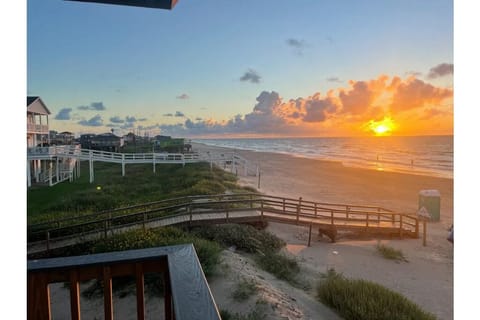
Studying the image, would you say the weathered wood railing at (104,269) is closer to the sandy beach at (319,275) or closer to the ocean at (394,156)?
the sandy beach at (319,275)

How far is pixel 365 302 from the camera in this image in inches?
200

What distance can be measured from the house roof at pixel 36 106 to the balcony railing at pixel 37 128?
970 millimetres

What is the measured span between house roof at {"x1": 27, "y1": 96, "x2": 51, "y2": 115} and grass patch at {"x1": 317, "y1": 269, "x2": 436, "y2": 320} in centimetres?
2183

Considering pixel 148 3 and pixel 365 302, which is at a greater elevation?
pixel 148 3

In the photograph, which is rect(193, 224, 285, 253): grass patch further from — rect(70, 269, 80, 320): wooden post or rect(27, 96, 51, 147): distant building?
rect(27, 96, 51, 147): distant building

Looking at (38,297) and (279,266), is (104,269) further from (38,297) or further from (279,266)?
(279,266)

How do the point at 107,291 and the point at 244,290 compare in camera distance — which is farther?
the point at 244,290

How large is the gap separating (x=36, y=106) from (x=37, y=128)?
162cm

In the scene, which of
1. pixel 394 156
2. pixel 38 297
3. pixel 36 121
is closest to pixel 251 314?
pixel 38 297

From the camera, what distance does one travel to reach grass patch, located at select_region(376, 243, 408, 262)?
8984 millimetres

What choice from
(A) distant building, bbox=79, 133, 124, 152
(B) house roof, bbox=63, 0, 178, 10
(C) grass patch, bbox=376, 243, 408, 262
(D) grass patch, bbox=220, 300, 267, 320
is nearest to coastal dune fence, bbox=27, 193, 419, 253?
(C) grass patch, bbox=376, 243, 408, 262
